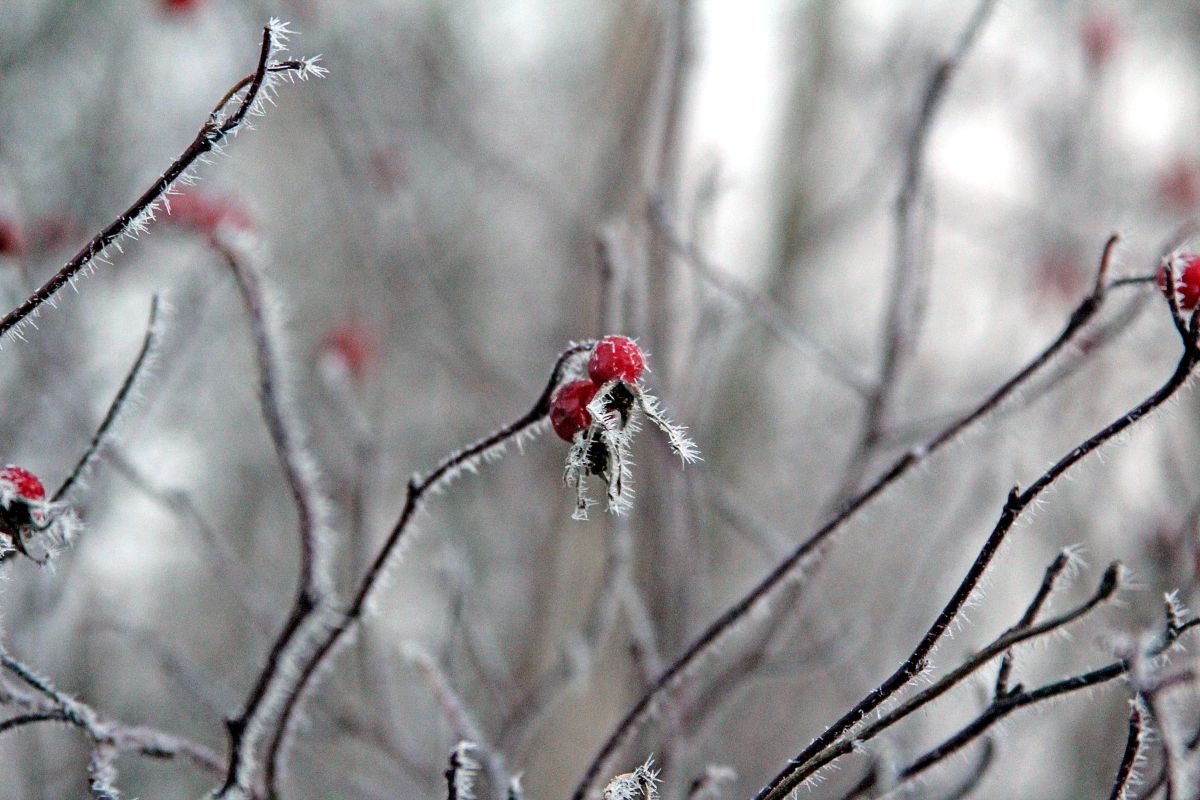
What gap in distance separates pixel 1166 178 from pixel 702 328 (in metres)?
2.88

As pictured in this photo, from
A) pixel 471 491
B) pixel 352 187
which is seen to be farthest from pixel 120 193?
pixel 471 491

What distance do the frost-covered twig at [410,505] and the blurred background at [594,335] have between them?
0.09 m

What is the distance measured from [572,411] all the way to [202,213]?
1.61 m

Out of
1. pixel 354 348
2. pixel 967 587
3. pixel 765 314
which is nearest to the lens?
pixel 967 587

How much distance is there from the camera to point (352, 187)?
7.89ft

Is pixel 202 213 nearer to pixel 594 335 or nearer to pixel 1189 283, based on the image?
pixel 594 335

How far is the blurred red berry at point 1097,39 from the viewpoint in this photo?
327 cm

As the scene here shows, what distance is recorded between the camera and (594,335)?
3.05 metres

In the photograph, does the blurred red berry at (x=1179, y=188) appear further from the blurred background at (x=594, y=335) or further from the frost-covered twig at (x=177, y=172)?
the frost-covered twig at (x=177, y=172)

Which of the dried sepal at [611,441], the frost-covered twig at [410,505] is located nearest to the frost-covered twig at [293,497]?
the frost-covered twig at [410,505]

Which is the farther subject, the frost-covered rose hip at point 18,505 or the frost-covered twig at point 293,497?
the frost-covered twig at point 293,497

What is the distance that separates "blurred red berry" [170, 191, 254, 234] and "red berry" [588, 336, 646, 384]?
154 centimetres

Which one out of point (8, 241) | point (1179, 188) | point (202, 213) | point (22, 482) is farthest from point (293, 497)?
point (1179, 188)

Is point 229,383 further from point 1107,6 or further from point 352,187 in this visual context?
point 1107,6
